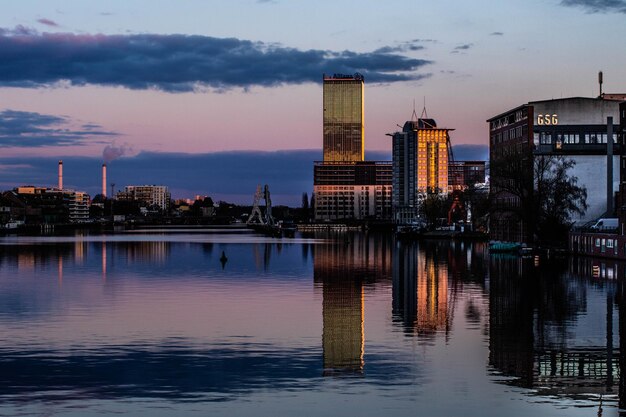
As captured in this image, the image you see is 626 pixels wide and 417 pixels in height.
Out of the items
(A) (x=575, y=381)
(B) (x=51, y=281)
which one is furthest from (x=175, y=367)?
(B) (x=51, y=281)

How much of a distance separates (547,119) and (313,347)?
471ft

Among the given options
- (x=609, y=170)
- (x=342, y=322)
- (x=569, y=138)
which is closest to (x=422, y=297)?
(x=342, y=322)

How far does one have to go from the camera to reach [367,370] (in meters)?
35.4

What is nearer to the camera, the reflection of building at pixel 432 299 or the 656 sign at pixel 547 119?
the reflection of building at pixel 432 299

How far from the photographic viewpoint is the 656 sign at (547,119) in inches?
6895

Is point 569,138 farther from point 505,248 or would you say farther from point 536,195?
point 505,248

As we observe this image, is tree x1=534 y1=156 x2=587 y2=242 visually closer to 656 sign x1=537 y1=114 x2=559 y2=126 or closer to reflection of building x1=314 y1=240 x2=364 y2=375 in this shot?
656 sign x1=537 y1=114 x2=559 y2=126

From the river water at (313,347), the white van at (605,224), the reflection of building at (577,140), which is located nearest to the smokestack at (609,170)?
the reflection of building at (577,140)

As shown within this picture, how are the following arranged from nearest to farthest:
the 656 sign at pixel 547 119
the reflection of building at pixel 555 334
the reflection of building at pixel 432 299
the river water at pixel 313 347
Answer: the river water at pixel 313 347
the reflection of building at pixel 555 334
the reflection of building at pixel 432 299
the 656 sign at pixel 547 119

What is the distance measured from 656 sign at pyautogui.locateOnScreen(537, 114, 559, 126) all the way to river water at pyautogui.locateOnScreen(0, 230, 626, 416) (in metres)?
96.5

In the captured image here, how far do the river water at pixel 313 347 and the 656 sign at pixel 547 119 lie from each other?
9650 centimetres

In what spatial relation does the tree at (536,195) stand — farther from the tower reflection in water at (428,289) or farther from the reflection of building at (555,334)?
the reflection of building at (555,334)

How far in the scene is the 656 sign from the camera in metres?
175

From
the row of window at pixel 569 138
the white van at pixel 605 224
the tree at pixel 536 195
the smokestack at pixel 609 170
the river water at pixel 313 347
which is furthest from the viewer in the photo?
the row of window at pixel 569 138
